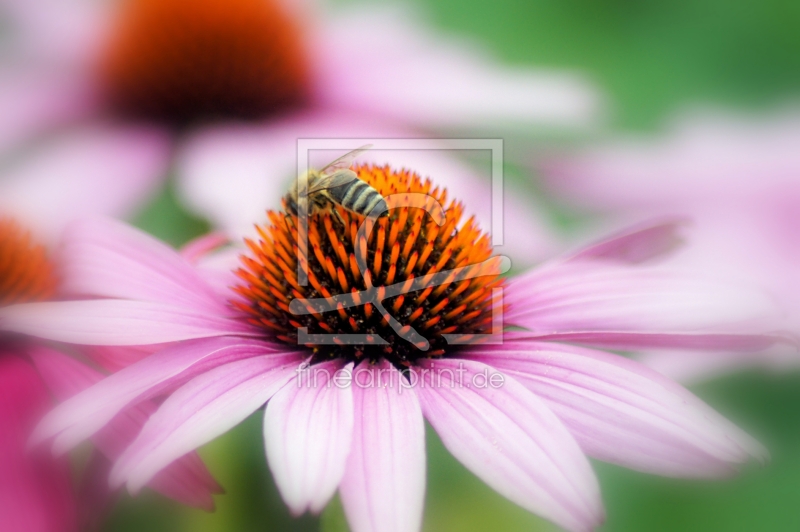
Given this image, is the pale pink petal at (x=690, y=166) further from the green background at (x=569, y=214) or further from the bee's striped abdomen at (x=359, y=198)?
the bee's striped abdomen at (x=359, y=198)

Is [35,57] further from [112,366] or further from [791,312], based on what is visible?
[791,312]

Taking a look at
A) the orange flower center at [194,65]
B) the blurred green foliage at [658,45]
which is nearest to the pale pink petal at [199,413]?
the orange flower center at [194,65]

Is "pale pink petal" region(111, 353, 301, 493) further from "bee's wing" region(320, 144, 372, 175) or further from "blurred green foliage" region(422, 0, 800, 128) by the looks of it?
"blurred green foliage" region(422, 0, 800, 128)

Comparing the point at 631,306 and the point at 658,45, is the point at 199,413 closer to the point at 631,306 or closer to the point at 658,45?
the point at 631,306

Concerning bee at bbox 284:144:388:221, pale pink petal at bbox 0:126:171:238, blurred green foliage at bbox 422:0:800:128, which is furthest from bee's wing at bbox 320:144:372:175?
blurred green foliage at bbox 422:0:800:128

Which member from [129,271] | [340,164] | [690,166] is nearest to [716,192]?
[690,166]

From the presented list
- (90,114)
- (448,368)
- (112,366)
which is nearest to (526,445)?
(448,368)
